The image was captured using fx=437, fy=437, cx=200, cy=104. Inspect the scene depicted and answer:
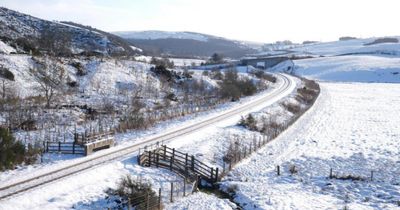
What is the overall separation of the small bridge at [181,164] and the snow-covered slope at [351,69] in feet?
353

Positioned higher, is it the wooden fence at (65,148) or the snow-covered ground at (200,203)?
the wooden fence at (65,148)

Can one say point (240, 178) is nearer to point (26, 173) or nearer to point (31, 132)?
point (26, 173)

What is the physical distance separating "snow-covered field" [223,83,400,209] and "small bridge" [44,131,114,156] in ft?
27.7

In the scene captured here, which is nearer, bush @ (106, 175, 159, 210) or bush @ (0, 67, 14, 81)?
bush @ (106, 175, 159, 210)

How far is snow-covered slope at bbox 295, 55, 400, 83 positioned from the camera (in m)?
129

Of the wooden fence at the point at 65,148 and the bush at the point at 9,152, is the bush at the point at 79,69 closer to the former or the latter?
the wooden fence at the point at 65,148

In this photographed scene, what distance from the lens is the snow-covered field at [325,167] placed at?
77.3 feet

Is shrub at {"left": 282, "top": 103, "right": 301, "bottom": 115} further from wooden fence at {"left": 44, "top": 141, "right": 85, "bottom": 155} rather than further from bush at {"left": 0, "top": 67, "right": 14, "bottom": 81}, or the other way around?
wooden fence at {"left": 44, "top": 141, "right": 85, "bottom": 155}

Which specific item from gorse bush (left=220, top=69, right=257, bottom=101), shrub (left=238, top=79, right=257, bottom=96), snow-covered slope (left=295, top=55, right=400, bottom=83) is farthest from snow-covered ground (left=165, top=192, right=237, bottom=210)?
snow-covered slope (left=295, top=55, right=400, bottom=83)

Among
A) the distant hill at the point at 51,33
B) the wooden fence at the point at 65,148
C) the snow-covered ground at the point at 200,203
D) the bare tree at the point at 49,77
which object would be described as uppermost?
the distant hill at the point at 51,33

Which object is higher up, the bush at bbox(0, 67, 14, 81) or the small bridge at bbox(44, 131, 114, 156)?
the bush at bbox(0, 67, 14, 81)

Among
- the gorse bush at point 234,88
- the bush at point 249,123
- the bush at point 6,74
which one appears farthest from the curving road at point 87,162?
the bush at point 6,74

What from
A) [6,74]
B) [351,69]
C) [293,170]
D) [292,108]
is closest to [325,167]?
[293,170]

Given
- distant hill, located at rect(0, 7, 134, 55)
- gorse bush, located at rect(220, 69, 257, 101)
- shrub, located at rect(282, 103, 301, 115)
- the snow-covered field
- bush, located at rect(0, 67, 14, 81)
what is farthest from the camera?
distant hill, located at rect(0, 7, 134, 55)
